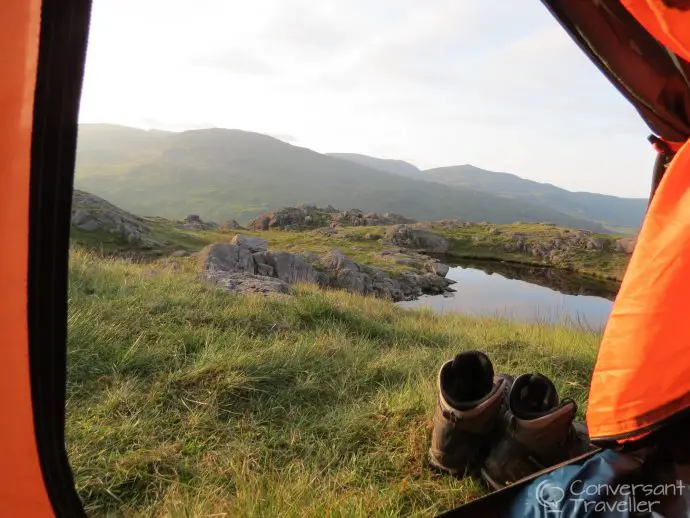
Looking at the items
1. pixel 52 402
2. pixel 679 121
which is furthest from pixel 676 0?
pixel 52 402

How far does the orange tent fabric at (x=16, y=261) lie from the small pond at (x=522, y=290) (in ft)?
57.9

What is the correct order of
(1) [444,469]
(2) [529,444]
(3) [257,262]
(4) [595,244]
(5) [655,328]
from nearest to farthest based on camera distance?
(5) [655,328] → (2) [529,444] → (1) [444,469] → (3) [257,262] → (4) [595,244]

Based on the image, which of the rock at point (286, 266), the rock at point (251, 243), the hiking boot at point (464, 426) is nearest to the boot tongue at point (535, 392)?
the hiking boot at point (464, 426)

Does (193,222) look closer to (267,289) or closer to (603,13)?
(267,289)

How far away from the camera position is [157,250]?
2623cm

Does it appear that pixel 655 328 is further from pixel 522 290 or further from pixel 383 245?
pixel 383 245

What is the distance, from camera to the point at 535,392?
2201mm

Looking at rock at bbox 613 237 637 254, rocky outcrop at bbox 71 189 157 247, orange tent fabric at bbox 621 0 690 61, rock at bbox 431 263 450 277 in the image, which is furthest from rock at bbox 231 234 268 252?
rock at bbox 613 237 637 254

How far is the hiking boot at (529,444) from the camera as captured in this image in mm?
1891

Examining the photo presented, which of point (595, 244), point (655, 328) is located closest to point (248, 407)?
point (655, 328)

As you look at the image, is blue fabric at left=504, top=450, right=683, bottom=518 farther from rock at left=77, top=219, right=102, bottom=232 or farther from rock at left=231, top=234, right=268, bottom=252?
rock at left=77, top=219, right=102, bottom=232

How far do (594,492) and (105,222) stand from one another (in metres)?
30.0

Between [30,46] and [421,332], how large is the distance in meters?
4.42

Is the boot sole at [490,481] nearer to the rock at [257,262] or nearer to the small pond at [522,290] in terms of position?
the rock at [257,262]
